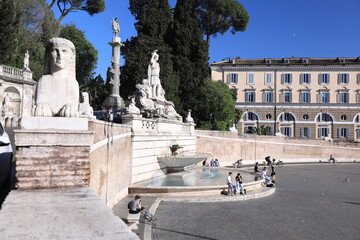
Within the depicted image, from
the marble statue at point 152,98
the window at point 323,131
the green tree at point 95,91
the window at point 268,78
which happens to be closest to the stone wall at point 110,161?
the marble statue at point 152,98

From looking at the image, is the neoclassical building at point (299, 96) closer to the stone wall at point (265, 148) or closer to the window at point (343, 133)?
the window at point (343, 133)

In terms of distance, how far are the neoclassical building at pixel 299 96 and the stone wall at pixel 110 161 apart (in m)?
34.0

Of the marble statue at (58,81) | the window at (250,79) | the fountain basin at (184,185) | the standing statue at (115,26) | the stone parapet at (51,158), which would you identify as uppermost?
the window at (250,79)

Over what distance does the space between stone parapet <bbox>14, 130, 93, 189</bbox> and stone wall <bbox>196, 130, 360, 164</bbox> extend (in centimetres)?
2305

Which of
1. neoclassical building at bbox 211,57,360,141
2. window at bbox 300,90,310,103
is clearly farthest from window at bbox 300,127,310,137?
window at bbox 300,90,310,103

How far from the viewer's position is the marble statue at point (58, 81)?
4207 millimetres

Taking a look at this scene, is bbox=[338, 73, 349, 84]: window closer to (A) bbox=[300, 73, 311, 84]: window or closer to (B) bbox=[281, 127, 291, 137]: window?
(A) bbox=[300, 73, 311, 84]: window

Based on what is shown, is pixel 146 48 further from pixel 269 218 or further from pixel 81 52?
pixel 269 218

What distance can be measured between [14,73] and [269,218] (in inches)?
839

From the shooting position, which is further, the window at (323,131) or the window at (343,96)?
the window at (343,96)

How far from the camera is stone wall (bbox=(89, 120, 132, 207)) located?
845 centimetres

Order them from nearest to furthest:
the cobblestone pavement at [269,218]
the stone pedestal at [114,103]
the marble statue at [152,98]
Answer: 1. the cobblestone pavement at [269,218]
2. the marble statue at [152,98]
3. the stone pedestal at [114,103]

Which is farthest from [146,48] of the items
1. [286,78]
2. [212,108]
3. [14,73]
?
[286,78]

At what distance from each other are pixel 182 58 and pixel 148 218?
24.3 meters
